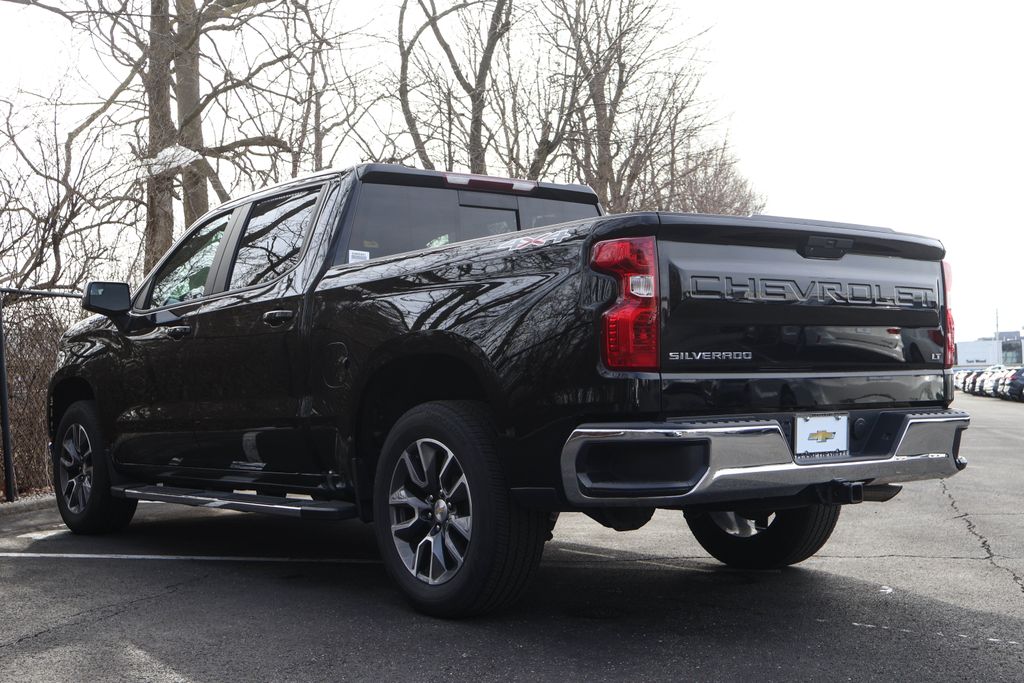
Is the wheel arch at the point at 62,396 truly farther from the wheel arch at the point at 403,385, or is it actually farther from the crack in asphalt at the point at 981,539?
the crack in asphalt at the point at 981,539

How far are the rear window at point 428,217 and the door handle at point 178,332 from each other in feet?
4.31

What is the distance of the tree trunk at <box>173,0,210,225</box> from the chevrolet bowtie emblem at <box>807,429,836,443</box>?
11311 mm

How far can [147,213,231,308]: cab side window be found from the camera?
6527mm

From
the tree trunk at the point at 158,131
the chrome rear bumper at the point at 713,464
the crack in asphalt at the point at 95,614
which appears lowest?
the crack in asphalt at the point at 95,614

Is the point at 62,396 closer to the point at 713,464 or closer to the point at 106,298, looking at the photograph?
the point at 106,298

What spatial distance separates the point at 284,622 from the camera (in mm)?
4766

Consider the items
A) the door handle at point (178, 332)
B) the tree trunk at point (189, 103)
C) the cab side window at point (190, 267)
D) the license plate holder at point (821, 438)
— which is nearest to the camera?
the license plate holder at point (821, 438)

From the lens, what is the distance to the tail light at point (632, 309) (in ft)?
13.3

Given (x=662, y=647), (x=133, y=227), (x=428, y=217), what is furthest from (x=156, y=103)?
(x=662, y=647)

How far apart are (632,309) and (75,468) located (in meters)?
4.86

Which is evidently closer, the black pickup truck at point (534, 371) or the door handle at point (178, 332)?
the black pickup truck at point (534, 371)

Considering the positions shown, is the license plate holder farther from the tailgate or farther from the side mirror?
the side mirror

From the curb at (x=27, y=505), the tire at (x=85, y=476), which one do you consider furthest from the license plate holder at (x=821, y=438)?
the curb at (x=27, y=505)

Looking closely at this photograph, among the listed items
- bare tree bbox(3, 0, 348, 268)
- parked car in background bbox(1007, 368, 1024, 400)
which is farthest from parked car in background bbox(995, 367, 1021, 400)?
bare tree bbox(3, 0, 348, 268)
